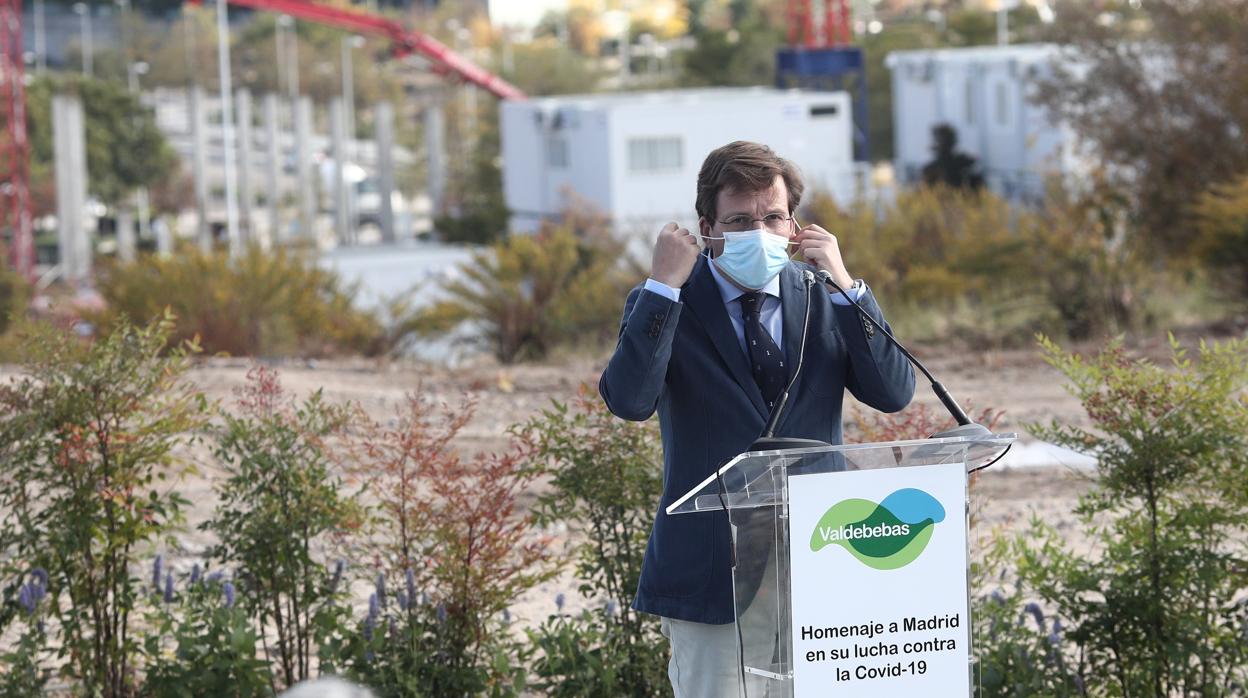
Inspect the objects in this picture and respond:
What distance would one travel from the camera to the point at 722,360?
3225mm

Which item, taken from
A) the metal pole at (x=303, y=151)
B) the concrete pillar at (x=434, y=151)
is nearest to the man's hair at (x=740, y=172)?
the metal pole at (x=303, y=151)

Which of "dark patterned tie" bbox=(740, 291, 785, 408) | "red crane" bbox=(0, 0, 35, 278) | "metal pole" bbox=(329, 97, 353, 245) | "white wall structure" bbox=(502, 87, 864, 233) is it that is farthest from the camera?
"metal pole" bbox=(329, 97, 353, 245)

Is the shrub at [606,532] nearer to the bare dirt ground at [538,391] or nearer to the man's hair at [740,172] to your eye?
the man's hair at [740,172]

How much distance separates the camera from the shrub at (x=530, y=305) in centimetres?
1645

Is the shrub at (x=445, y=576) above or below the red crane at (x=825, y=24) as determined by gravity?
below

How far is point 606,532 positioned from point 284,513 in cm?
93

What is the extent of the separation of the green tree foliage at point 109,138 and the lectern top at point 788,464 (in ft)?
186

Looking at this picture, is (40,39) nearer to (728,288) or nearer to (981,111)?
(981,111)

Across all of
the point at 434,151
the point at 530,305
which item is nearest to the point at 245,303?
the point at 530,305

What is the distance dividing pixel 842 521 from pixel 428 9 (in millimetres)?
109626

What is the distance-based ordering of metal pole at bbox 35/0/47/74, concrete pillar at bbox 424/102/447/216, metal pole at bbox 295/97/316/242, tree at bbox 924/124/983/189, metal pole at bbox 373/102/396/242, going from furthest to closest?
metal pole at bbox 35/0/47/74
concrete pillar at bbox 424/102/447/216
metal pole at bbox 373/102/396/242
metal pole at bbox 295/97/316/242
tree at bbox 924/124/983/189

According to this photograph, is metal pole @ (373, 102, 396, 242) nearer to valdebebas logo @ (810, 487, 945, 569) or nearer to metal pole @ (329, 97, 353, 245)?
metal pole @ (329, 97, 353, 245)

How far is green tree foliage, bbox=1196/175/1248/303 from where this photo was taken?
14383mm

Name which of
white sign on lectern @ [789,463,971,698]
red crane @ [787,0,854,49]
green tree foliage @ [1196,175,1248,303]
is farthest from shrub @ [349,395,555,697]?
red crane @ [787,0,854,49]
